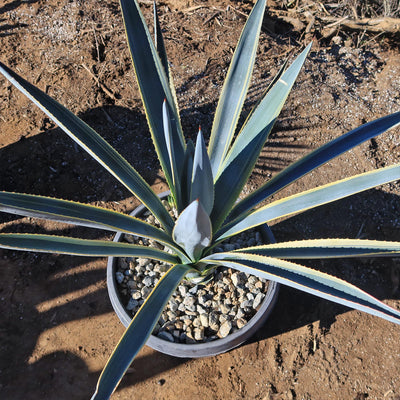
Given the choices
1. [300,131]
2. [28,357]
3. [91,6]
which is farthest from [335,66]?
[28,357]

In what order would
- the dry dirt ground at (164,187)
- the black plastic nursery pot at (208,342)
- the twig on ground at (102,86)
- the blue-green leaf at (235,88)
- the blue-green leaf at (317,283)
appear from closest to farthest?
the blue-green leaf at (317,283) < the blue-green leaf at (235,88) < the black plastic nursery pot at (208,342) < the dry dirt ground at (164,187) < the twig on ground at (102,86)

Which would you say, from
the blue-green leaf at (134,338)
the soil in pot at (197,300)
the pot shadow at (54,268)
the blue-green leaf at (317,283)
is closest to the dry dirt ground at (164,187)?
the pot shadow at (54,268)

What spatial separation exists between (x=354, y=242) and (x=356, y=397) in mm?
1109

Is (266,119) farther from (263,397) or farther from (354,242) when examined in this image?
(263,397)

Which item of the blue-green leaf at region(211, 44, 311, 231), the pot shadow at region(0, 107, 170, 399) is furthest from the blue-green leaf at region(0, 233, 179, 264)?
the pot shadow at region(0, 107, 170, 399)

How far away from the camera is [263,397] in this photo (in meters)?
1.94

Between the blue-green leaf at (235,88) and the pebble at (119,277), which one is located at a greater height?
the blue-green leaf at (235,88)

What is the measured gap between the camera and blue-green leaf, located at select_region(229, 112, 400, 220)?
1.39 metres

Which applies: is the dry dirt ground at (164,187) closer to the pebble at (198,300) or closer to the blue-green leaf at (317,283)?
the pebble at (198,300)

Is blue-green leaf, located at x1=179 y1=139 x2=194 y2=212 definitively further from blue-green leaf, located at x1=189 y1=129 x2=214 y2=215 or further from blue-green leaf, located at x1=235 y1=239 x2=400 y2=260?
blue-green leaf, located at x1=235 y1=239 x2=400 y2=260

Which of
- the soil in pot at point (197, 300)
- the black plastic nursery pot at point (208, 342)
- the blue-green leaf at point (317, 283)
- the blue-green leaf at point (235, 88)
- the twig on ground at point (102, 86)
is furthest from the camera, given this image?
the twig on ground at point (102, 86)

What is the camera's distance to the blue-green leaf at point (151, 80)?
1.44m

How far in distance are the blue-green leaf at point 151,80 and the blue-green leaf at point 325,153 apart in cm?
35

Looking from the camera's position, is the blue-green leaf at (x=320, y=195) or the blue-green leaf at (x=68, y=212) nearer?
the blue-green leaf at (x=68, y=212)
